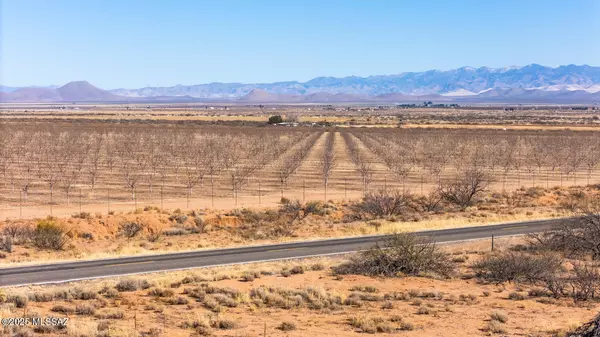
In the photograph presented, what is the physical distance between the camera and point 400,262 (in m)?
28.2

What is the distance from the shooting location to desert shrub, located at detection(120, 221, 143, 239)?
38781 mm

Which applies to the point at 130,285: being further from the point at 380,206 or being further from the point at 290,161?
the point at 290,161

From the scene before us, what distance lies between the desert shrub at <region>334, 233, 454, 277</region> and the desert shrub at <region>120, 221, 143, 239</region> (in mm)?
15594

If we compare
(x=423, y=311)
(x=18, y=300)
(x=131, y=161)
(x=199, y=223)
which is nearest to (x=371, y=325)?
(x=423, y=311)

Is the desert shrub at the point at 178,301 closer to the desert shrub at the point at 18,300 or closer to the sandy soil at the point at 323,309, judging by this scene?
the sandy soil at the point at 323,309

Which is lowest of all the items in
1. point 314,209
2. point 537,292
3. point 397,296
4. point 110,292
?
point 314,209

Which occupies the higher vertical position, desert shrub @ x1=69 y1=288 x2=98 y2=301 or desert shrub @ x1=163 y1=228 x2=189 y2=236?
desert shrub @ x1=69 y1=288 x2=98 y2=301

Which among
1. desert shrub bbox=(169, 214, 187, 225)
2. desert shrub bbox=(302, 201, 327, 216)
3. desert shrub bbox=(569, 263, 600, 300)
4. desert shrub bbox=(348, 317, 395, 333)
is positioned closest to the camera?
desert shrub bbox=(348, 317, 395, 333)

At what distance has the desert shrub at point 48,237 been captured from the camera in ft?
113

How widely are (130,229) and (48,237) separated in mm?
5473

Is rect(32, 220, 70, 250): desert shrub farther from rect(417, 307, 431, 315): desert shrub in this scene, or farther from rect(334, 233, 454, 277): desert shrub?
rect(417, 307, 431, 315): desert shrub

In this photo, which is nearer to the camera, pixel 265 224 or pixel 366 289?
pixel 366 289

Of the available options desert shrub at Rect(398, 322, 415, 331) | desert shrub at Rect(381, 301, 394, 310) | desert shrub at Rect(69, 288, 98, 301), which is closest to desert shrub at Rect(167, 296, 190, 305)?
desert shrub at Rect(69, 288, 98, 301)

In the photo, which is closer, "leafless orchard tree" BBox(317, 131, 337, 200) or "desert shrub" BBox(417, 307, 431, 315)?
"desert shrub" BBox(417, 307, 431, 315)
